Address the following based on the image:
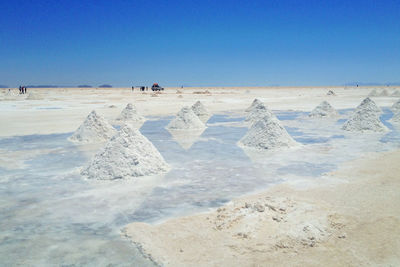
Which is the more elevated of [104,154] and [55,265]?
[104,154]

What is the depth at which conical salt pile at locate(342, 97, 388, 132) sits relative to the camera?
1140 centimetres

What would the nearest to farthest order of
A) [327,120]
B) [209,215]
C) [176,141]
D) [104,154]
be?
[209,215], [104,154], [176,141], [327,120]

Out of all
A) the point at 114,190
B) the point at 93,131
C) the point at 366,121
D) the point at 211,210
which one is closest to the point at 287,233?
the point at 211,210

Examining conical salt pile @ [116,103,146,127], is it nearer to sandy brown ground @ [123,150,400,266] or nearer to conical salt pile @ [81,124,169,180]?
conical salt pile @ [81,124,169,180]

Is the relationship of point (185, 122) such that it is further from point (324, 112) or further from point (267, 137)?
point (324, 112)

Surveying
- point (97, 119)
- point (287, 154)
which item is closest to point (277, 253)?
point (287, 154)

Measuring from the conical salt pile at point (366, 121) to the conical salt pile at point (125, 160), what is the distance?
7.73 m

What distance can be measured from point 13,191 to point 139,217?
247 centimetres

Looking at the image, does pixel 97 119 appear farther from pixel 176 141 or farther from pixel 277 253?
pixel 277 253

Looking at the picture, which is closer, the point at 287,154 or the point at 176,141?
the point at 287,154

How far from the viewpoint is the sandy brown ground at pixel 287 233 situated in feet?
11.0

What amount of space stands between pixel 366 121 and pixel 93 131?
887 cm

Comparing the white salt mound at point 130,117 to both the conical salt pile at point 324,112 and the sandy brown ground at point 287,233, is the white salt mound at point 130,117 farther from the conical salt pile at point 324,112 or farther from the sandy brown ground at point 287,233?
the sandy brown ground at point 287,233

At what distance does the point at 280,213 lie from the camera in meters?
4.19
